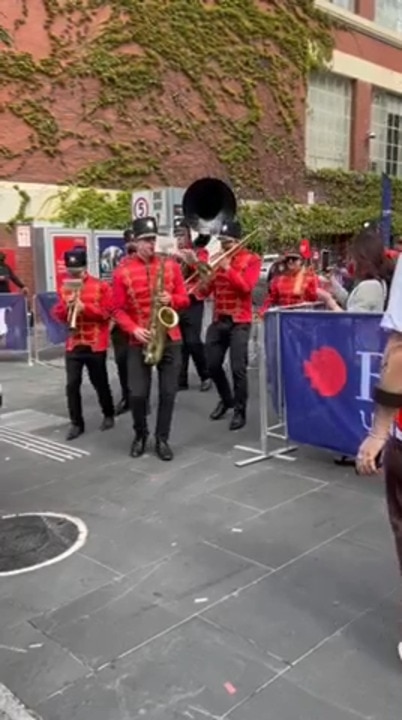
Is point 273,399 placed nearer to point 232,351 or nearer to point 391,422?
point 232,351

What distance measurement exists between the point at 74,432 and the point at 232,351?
1616mm

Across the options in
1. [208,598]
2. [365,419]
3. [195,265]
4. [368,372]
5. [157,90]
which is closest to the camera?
[208,598]

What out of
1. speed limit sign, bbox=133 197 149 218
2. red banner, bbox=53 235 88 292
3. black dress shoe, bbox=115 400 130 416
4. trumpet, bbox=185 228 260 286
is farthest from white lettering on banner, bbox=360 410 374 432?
red banner, bbox=53 235 88 292

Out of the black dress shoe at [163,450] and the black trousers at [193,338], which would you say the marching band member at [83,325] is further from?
the black trousers at [193,338]

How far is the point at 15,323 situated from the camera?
1023cm

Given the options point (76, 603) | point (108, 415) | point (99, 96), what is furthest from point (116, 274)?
point (99, 96)

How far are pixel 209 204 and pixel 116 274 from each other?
6.73 feet

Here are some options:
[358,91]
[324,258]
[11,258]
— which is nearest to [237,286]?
[11,258]

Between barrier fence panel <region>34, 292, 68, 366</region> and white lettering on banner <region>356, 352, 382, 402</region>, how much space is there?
6.99 meters

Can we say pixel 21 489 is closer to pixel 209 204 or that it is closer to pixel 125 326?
pixel 125 326

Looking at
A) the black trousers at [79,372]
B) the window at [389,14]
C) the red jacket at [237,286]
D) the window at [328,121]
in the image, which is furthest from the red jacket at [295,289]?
the window at [389,14]

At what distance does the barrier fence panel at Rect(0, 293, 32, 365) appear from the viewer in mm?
10117

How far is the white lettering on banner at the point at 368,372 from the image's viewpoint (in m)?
4.38

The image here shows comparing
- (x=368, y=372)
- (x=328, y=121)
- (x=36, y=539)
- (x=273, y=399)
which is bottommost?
(x=36, y=539)
